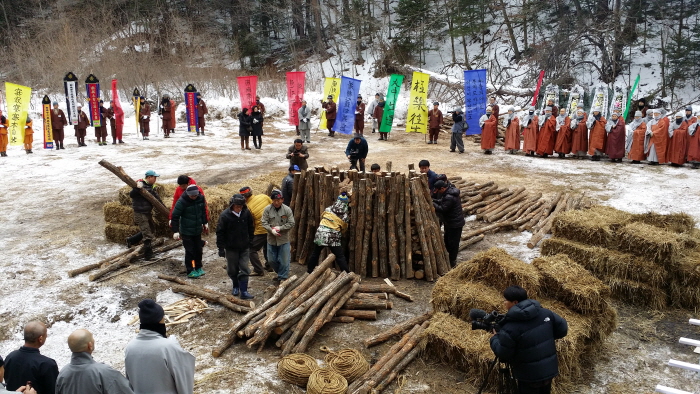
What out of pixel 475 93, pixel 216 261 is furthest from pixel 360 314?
pixel 475 93

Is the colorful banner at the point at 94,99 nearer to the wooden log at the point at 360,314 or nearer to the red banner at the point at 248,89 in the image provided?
the red banner at the point at 248,89

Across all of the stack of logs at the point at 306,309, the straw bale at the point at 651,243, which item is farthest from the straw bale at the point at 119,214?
the straw bale at the point at 651,243

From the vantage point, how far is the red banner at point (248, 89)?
2362 cm

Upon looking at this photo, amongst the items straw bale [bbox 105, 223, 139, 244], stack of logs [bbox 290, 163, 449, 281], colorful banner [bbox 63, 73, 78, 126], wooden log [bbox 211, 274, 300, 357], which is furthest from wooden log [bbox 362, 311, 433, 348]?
colorful banner [bbox 63, 73, 78, 126]

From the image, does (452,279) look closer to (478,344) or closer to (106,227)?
(478,344)

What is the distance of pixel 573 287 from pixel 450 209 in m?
2.70

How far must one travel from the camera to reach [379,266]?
8648 mm

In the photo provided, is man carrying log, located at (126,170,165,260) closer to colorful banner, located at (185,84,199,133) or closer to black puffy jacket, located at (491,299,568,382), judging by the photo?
black puffy jacket, located at (491,299,568,382)

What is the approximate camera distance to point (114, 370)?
372 centimetres

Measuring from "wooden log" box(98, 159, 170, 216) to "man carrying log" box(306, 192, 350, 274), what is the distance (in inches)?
131

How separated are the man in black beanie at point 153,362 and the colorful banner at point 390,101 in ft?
61.6

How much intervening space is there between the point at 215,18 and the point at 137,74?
14.6 m

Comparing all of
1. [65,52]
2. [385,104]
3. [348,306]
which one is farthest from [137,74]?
[348,306]

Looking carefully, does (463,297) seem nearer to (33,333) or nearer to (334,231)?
(334,231)
